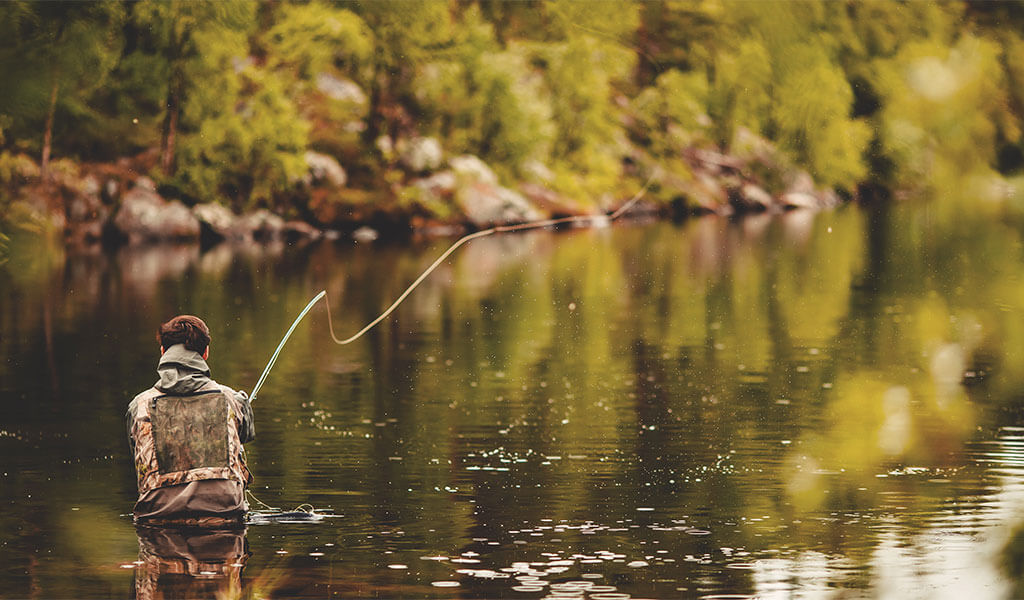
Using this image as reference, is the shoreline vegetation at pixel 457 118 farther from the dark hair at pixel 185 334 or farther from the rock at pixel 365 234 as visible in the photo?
the dark hair at pixel 185 334

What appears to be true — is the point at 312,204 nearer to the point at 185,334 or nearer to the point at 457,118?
the point at 457,118

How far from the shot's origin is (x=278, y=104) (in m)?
55.6

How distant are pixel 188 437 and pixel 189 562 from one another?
2.46 ft

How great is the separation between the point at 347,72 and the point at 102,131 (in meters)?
11.7

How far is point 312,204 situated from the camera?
184 ft

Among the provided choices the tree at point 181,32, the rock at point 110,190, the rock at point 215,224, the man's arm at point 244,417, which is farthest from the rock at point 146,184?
the man's arm at point 244,417

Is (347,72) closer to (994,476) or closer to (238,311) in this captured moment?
(238,311)

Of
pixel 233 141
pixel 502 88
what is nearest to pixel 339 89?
pixel 502 88

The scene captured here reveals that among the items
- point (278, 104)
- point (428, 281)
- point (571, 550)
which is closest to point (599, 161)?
point (278, 104)

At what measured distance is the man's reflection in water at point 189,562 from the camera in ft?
33.3

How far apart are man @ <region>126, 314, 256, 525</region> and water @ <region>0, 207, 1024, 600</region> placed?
10.5 inches

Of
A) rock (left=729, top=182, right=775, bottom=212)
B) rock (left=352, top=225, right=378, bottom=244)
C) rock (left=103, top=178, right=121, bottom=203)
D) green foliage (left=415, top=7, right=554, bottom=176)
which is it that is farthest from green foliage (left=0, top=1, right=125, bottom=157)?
rock (left=729, top=182, right=775, bottom=212)

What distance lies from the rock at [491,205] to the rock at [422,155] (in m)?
1.57

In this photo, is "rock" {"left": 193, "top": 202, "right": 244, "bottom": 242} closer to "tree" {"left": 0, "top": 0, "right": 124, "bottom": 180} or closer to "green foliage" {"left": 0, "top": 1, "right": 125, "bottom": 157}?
"green foliage" {"left": 0, "top": 1, "right": 125, "bottom": 157}
